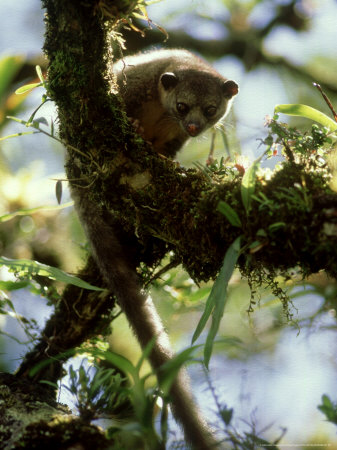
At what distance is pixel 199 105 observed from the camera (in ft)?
16.2

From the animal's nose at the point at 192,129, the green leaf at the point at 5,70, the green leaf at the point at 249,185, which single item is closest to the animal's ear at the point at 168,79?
the animal's nose at the point at 192,129

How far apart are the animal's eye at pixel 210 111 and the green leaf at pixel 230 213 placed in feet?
10.2

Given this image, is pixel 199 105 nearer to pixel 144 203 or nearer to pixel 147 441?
pixel 144 203

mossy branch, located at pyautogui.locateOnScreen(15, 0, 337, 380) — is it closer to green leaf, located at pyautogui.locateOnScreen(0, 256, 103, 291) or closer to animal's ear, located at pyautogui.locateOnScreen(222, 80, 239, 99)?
green leaf, located at pyautogui.locateOnScreen(0, 256, 103, 291)

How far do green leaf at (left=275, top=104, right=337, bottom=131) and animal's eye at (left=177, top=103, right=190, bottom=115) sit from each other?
2.25 meters

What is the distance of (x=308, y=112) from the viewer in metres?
2.68

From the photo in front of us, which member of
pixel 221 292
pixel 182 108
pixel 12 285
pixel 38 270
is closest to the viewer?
pixel 221 292

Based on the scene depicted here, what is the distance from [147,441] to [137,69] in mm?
3742

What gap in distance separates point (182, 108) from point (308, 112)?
2340mm

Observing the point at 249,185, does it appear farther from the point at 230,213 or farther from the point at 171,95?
the point at 171,95

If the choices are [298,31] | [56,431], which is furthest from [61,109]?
[298,31]

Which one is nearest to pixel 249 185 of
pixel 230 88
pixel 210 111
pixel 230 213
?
pixel 230 213

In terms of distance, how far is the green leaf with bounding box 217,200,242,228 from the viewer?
6.96ft

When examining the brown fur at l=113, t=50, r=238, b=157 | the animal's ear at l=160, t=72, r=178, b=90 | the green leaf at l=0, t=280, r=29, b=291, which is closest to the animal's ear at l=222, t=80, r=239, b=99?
the brown fur at l=113, t=50, r=238, b=157
